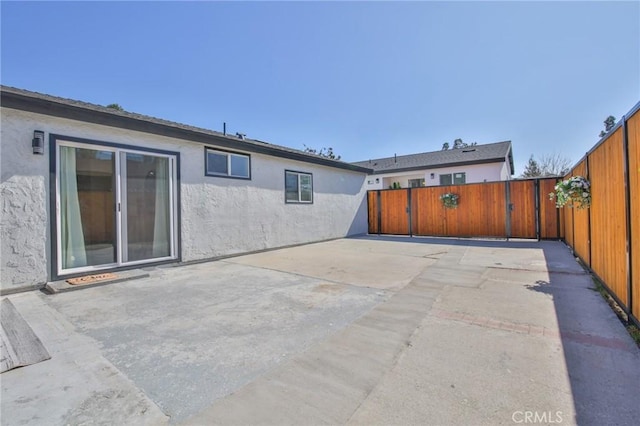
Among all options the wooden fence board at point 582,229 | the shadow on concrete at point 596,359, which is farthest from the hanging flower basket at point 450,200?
the shadow on concrete at point 596,359

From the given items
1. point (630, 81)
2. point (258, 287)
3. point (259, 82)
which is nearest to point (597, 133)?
point (630, 81)

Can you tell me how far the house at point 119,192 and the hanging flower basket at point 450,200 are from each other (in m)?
5.87

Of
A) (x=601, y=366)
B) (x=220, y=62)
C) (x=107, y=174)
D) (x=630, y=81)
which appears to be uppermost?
(x=220, y=62)

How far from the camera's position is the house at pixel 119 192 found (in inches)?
171

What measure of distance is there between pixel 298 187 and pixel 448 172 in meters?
9.98

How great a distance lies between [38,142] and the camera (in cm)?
443

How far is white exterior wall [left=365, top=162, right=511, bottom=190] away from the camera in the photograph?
14492mm

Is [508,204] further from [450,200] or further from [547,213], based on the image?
[450,200]

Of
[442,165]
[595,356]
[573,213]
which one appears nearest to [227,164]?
[595,356]

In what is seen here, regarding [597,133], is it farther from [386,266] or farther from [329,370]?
[329,370]

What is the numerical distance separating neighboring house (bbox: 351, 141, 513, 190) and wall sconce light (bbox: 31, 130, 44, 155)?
1169 cm

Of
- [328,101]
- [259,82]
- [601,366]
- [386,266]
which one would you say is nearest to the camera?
[601,366]

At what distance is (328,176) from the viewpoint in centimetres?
1085

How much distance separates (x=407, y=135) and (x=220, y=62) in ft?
46.2
